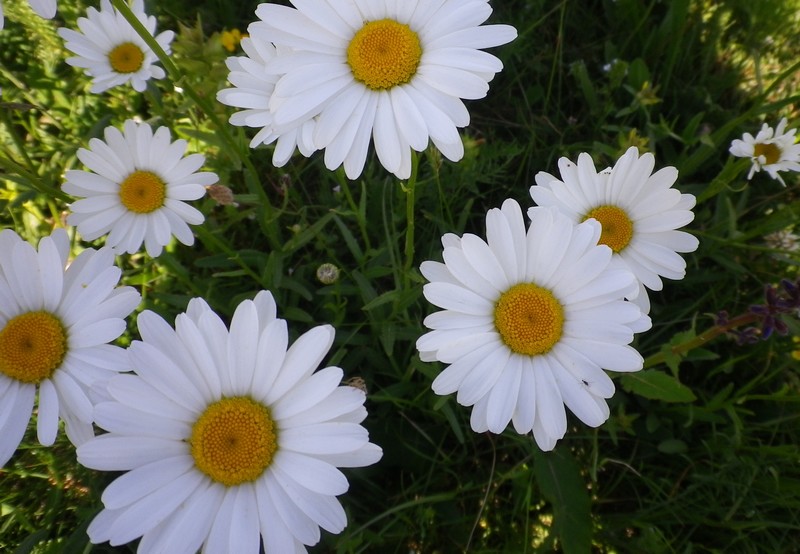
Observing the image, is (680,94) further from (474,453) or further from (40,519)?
(40,519)

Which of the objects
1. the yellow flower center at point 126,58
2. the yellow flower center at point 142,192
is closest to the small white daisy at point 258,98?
the yellow flower center at point 142,192

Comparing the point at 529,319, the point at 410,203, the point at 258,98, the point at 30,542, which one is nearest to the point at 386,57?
the point at 410,203

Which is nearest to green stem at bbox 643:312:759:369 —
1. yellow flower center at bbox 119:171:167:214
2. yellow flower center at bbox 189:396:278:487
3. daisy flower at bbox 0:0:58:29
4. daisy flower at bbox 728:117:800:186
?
daisy flower at bbox 728:117:800:186

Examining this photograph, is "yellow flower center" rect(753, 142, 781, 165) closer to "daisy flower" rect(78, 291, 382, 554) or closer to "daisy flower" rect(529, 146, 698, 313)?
"daisy flower" rect(529, 146, 698, 313)

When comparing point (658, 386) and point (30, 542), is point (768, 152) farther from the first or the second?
point (30, 542)

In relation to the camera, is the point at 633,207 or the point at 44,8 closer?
the point at 44,8

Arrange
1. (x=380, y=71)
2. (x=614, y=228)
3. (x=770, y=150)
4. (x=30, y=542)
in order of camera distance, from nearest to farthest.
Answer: (x=380, y=71), (x=614, y=228), (x=30, y=542), (x=770, y=150)
